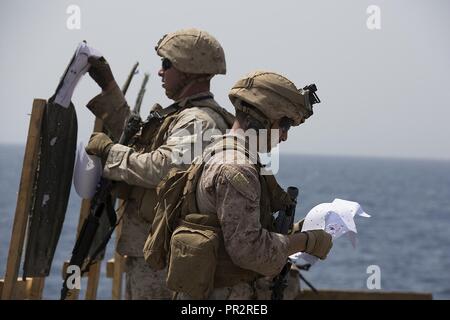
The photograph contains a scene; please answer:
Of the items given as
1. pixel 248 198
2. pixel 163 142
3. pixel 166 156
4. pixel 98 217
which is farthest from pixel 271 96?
pixel 98 217

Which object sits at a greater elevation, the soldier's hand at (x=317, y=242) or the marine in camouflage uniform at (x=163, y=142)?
the marine in camouflage uniform at (x=163, y=142)

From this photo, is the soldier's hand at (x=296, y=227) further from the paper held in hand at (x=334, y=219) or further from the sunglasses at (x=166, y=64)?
the sunglasses at (x=166, y=64)

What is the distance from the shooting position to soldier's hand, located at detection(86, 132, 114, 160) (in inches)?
→ 236

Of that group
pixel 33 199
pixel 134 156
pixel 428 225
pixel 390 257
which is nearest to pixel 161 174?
pixel 134 156

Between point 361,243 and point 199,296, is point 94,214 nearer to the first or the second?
point 199,296

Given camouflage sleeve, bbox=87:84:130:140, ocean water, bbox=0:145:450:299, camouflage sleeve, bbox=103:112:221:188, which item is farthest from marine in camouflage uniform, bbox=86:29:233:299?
ocean water, bbox=0:145:450:299

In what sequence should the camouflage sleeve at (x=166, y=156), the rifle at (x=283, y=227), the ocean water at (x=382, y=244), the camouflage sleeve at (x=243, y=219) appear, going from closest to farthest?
the camouflage sleeve at (x=243, y=219), the rifle at (x=283, y=227), the camouflage sleeve at (x=166, y=156), the ocean water at (x=382, y=244)

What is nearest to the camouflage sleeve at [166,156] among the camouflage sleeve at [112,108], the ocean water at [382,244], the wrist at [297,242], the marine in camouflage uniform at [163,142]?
the marine in camouflage uniform at [163,142]

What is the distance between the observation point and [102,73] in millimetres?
6582

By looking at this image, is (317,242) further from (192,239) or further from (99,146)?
(99,146)

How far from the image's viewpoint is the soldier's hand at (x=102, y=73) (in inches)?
257

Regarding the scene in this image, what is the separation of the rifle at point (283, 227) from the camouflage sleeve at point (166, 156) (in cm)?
87

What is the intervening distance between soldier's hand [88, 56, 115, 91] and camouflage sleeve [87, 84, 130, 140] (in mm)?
45
